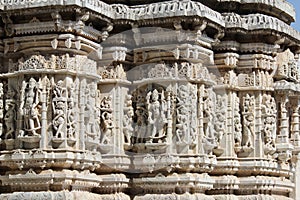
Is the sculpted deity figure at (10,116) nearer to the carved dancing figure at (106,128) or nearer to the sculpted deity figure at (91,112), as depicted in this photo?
the sculpted deity figure at (91,112)

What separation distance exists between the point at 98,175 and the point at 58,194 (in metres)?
1.43

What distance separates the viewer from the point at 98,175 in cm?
1472

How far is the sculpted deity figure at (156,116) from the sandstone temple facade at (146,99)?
0.06 ft

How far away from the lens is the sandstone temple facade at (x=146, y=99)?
13.7 meters

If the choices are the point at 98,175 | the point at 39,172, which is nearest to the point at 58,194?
the point at 39,172

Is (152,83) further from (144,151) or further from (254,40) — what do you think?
(254,40)

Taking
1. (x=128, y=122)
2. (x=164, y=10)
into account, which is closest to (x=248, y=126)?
(x=128, y=122)

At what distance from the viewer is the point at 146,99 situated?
1493 centimetres

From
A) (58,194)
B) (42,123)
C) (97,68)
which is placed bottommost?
(58,194)

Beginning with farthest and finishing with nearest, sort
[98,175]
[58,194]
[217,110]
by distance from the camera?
1. [217,110]
2. [98,175]
3. [58,194]

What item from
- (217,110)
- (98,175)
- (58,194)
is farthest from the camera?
(217,110)

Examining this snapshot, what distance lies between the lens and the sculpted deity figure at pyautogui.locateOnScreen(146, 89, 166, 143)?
1465cm

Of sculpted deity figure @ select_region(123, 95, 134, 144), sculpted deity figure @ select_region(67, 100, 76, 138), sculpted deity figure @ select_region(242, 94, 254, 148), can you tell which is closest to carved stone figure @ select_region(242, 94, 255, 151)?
sculpted deity figure @ select_region(242, 94, 254, 148)

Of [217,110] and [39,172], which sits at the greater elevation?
[217,110]
